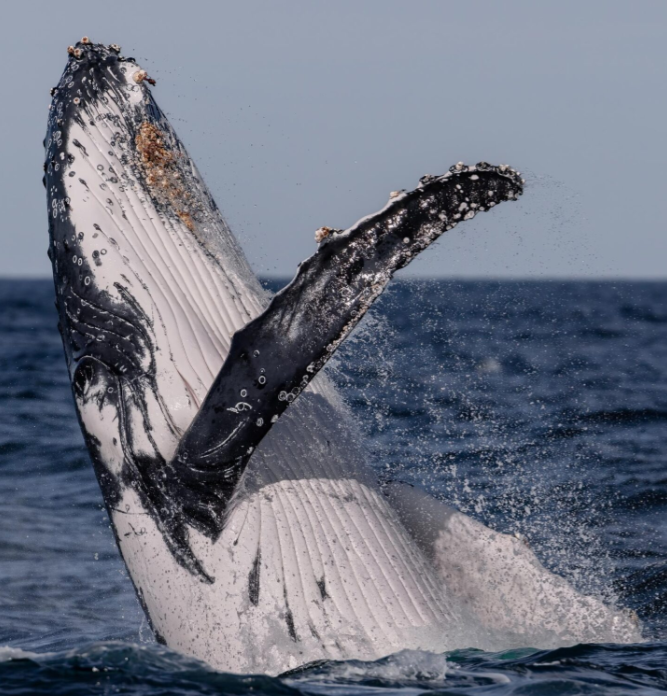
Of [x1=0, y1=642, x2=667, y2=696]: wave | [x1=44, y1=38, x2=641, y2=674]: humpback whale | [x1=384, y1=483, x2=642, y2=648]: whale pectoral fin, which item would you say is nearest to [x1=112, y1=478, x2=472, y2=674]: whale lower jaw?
[x1=44, y1=38, x2=641, y2=674]: humpback whale

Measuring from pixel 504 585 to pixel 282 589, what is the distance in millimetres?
2152

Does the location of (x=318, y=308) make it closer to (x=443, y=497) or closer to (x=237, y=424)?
(x=237, y=424)

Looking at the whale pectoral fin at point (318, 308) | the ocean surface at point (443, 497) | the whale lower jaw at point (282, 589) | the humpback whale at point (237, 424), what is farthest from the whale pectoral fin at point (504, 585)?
the whale pectoral fin at point (318, 308)

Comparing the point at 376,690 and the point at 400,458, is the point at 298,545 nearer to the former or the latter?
the point at 376,690

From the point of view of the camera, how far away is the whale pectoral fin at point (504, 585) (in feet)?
26.5

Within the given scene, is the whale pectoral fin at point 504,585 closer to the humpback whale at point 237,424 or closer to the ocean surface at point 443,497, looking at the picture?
the humpback whale at point 237,424

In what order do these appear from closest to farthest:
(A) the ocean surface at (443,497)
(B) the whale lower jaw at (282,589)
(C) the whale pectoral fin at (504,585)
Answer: (A) the ocean surface at (443,497) < (B) the whale lower jaw at (282,589) < (C) the whale pectoral fin at (504,585)

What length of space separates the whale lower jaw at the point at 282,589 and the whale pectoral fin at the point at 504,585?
0.93m

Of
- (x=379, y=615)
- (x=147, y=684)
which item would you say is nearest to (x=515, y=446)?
(x=379, y=615)

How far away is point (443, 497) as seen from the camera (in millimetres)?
14078

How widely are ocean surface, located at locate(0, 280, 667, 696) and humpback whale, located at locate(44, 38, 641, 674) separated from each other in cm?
36

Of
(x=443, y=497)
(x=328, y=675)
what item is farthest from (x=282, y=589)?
(x=443, y=497)

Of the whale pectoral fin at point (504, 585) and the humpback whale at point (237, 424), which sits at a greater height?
the humpback whale at point (237, 424)

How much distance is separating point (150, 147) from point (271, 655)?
3.79 m
